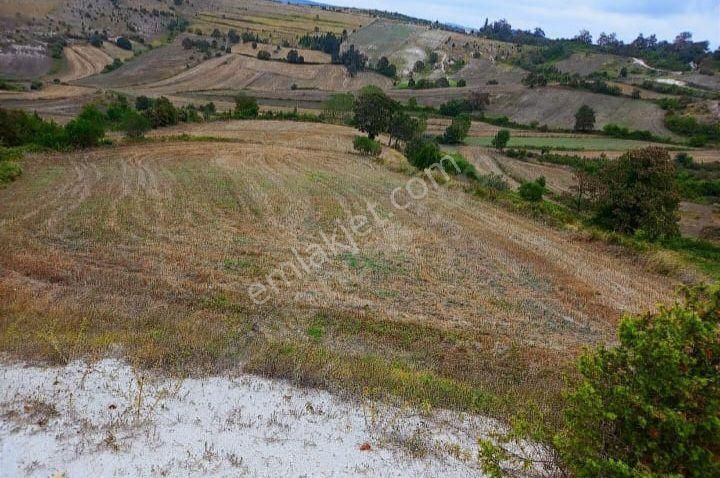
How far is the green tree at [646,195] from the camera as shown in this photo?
23.2 metres

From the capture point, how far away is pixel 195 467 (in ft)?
18.5

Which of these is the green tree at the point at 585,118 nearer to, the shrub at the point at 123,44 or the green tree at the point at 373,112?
the green tree at the point at 373,112

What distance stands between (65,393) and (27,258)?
30.1ft

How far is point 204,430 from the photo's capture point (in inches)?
248

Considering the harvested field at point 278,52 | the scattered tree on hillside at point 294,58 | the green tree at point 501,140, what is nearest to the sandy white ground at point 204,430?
the green tree at point 501,140

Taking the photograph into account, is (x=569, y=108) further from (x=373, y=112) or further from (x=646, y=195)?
(x=646, y=195)

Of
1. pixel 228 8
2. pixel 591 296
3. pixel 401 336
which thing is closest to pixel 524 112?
pixel 591 296

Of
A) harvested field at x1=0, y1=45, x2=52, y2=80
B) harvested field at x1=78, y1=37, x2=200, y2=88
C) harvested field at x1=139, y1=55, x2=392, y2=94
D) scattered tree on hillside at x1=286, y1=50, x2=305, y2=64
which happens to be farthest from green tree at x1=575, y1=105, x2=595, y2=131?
harvested field at x1=0, y1=45, x2=52, y2=80

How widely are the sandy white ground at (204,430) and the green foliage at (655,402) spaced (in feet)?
6.75

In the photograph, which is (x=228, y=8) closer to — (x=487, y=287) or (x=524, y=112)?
(x=524, y=112)

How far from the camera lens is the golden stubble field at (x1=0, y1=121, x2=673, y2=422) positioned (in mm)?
8430

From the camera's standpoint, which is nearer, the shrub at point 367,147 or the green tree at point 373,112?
the shrub at point 367,147

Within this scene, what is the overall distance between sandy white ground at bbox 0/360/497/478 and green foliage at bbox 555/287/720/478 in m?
2.06

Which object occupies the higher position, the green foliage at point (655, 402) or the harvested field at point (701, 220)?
the green foliage at point (655, 402)
